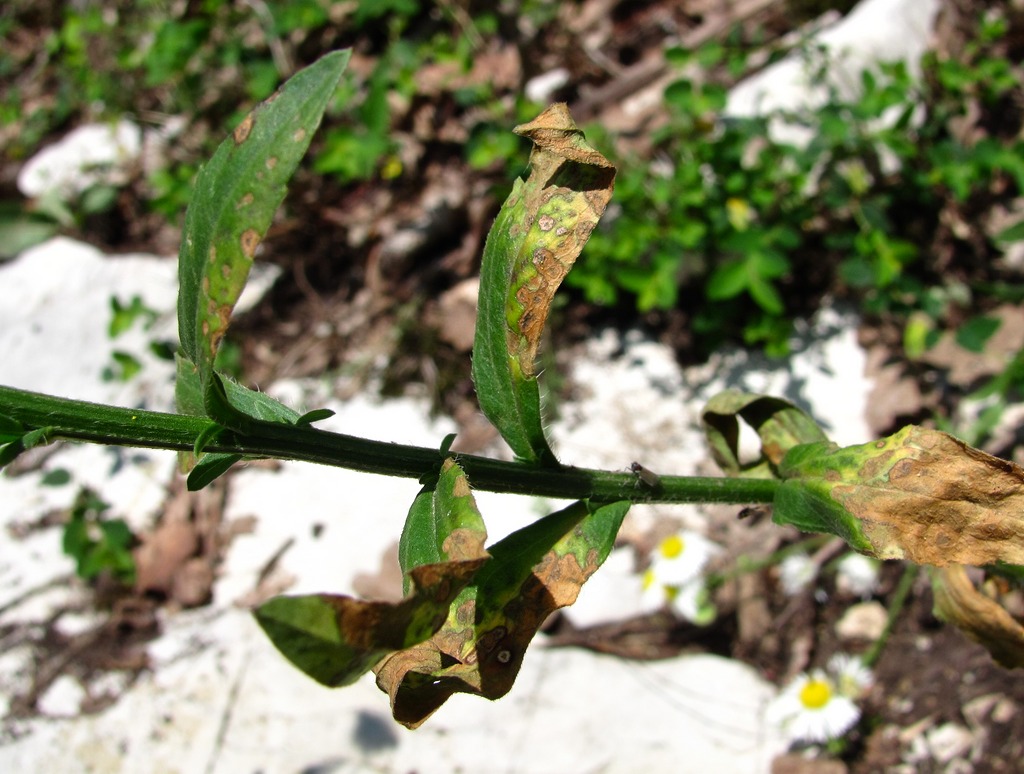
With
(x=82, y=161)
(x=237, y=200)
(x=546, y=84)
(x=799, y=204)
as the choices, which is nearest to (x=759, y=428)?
(x=237, y=200)

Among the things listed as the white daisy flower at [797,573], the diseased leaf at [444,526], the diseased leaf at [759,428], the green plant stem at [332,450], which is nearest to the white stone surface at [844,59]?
the white daisy flower at [797,573]

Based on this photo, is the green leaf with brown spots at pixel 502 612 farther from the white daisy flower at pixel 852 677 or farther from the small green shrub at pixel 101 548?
the small green shrub at pixel 101 548

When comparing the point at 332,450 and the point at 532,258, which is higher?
the point at 532,258

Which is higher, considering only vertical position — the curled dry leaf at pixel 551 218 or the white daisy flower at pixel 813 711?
the curled dry leaf at pixel 551 218

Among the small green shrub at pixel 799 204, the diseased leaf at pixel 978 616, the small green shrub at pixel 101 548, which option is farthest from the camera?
the small green shrub at pixel 101 548

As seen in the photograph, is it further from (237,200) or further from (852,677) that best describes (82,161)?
(852,677)

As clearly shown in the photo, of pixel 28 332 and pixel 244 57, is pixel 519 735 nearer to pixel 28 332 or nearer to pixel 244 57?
pixel 28 332

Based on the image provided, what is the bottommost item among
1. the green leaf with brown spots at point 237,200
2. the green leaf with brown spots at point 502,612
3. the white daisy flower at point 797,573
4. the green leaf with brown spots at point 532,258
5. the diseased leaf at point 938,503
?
the white daisy flower at point 797,573
